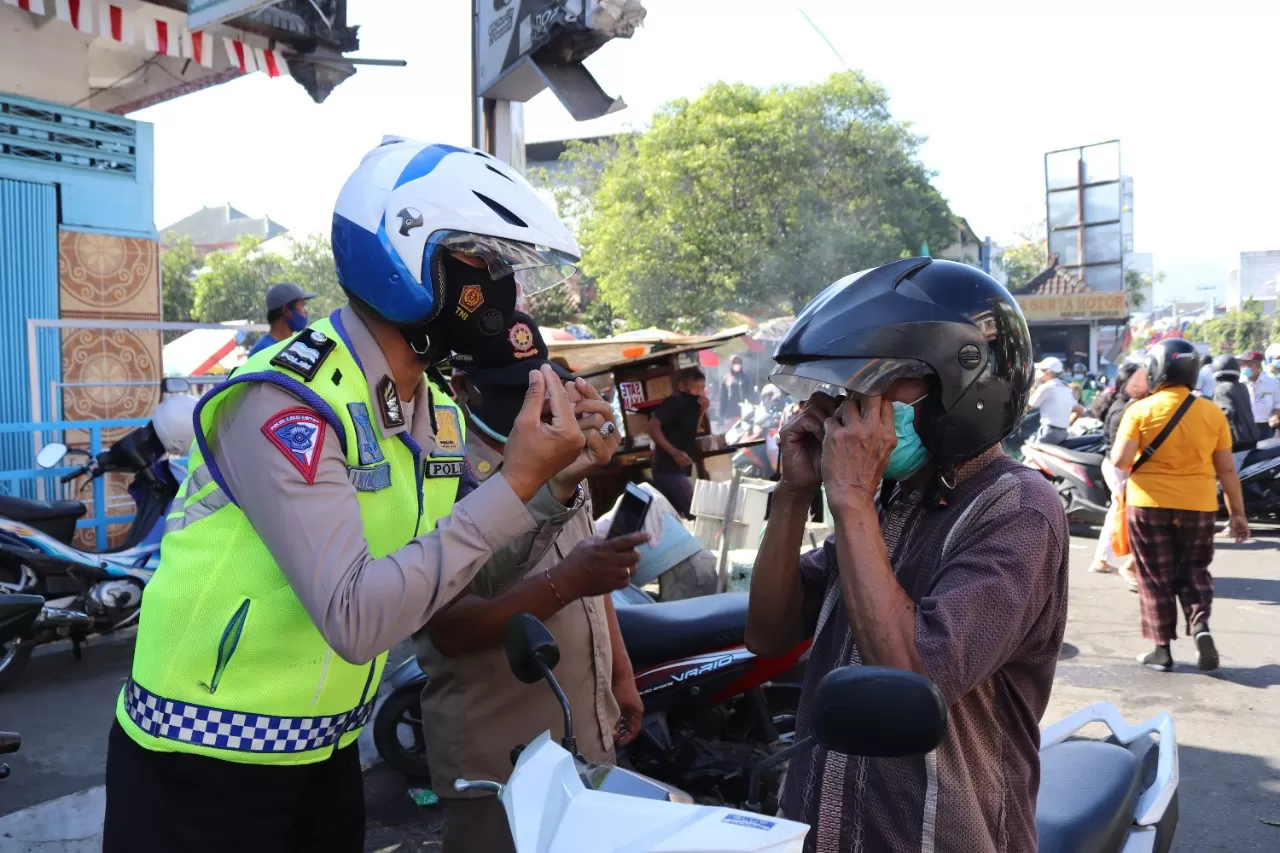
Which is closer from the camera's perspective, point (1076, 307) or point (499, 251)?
point (499, 251)

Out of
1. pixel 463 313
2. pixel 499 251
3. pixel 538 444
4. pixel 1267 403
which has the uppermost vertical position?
pixel 499 251

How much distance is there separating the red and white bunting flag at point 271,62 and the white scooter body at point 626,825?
27.9 feet

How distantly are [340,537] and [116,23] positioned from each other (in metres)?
7.63

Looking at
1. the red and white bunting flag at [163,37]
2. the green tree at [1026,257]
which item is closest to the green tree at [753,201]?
the red and white bunting flag at [163,37]

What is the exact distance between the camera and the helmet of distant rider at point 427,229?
169 cm

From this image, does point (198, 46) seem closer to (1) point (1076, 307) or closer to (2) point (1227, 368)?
(2) point (1227, 368)

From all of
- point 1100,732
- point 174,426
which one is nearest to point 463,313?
point 1100,732

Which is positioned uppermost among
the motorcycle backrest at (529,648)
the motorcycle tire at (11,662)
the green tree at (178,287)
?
the green tree at (178,287)

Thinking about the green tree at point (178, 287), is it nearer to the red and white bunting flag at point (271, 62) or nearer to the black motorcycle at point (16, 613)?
the red and white bunting flag at point (271, 62)

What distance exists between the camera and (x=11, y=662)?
5.05 m

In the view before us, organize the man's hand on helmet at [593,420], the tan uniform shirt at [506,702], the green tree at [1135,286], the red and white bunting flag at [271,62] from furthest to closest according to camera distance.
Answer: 1. the green tree at [1135,286]
2. the red and white bunting flag at [271,62]
3. the tan uniform shirt at [506,702]
4. the man's hand on helmet at [593,420]

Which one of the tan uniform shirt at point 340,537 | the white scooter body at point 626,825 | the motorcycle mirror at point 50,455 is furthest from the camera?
the motorcycle mirror at point 50,455

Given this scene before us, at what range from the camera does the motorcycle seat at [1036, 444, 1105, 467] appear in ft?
34.4

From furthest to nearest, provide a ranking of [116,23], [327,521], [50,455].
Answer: [116,23]
[50,455]
[327,521]
